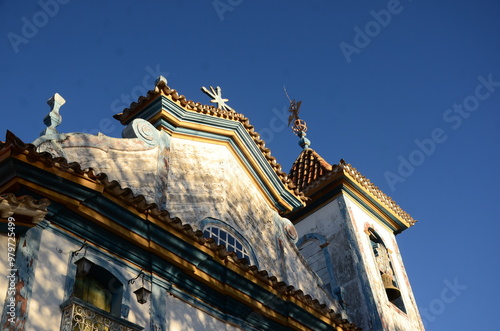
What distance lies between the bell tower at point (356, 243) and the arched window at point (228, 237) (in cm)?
307

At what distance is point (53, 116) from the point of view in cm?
942

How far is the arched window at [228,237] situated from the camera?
1093cm

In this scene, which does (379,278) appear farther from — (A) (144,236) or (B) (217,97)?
(A) (144,236)

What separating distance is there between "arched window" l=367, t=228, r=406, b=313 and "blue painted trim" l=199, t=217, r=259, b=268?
482 centimetres

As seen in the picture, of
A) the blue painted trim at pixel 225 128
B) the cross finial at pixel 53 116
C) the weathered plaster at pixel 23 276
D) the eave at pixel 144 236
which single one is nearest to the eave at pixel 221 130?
the blue painted trim at pixel 225 128

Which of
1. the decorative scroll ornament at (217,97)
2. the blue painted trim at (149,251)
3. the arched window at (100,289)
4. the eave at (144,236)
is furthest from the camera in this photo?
the decorative scroll ornament at (217,97)

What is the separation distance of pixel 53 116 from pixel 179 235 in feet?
8.41

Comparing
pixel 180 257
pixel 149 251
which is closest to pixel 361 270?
pixel 180 257

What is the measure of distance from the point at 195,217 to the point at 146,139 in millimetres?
1570

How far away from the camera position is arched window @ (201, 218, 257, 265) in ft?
35.9

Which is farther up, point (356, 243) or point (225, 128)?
point (225, 128)

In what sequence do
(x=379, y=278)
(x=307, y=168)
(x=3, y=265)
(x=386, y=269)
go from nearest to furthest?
1. (x=3, y=265)
2. (x=379, y=278)
3. (x=386, y=269)
4. (x=307, y=168)

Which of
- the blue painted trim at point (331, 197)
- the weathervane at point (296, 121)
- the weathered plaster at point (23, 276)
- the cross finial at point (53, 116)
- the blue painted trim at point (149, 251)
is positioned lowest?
the weathered plaster at point (23, 276)

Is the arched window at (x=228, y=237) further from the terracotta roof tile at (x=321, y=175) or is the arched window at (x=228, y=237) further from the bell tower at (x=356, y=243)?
the terracotta roof tile at (x=321, y=175)
